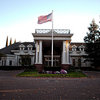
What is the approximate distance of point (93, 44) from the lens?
27500mm

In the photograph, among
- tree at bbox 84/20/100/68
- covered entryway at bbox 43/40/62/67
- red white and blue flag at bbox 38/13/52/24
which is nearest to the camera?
red white and blue flag at bbox 38/13/52/24

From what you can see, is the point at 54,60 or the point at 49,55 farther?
the point at 49,55

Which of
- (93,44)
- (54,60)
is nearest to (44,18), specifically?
(93,44)

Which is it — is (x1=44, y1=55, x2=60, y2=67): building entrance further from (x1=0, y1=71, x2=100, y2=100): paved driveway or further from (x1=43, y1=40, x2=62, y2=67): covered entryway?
(x1=0, y1=71, x2=100, y2=100): paved driveway

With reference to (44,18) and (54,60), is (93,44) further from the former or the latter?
(44,18)

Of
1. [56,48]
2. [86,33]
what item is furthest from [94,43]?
[56,48]

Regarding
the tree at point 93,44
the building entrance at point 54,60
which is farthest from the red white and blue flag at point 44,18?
the building entrance at point 54,60

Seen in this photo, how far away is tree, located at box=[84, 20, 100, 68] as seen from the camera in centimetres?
2661

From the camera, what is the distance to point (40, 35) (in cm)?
2569

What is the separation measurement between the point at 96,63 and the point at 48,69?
13.6m

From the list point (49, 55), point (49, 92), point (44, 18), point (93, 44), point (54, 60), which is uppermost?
point (44, 18)

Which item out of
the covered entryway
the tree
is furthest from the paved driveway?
the covered entryway

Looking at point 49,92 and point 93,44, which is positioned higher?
point 93,44

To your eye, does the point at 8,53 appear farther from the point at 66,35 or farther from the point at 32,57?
the point at 66,35
